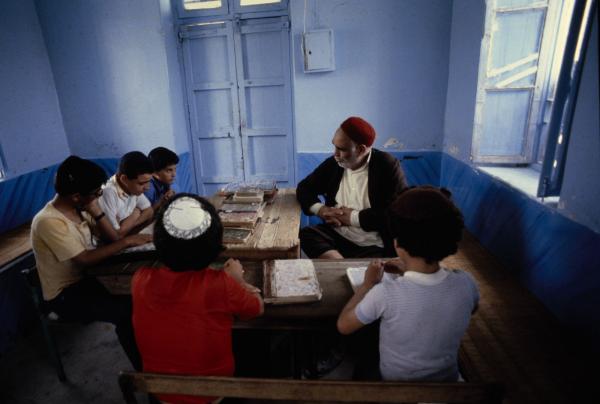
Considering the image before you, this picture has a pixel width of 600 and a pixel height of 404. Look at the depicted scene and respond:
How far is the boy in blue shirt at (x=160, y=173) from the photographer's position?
9.46 ft

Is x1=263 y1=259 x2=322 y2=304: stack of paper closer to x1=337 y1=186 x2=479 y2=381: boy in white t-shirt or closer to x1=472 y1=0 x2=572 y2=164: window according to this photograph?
Result: x1=337 y1=186 x2=479 y2=381: boy in white t-shirt

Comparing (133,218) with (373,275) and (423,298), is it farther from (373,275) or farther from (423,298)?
(423,298)

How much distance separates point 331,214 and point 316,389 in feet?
5.18

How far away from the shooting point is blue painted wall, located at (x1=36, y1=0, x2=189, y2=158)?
161 inches

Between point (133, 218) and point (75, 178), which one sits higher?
point (75, 178)

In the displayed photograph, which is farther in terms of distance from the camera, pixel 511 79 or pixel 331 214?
pixel 511 79

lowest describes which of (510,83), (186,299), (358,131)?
(186,299)

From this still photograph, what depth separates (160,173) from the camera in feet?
9.66

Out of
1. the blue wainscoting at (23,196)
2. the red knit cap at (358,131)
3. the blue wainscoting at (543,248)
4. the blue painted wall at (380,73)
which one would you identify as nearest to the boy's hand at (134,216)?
the red knit cap at (358,131)

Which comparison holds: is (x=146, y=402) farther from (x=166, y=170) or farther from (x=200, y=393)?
(x=166, y=170)

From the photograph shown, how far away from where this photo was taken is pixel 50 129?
13.5 feet

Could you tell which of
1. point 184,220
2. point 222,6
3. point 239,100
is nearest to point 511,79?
point 184,220

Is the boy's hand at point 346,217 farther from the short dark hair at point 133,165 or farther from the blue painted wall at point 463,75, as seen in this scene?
the short dark hair at point 133,165

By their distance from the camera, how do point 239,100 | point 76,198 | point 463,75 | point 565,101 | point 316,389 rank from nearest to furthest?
point 316,389
point 565,101
point 76,198
point 463,75
point 239,100
